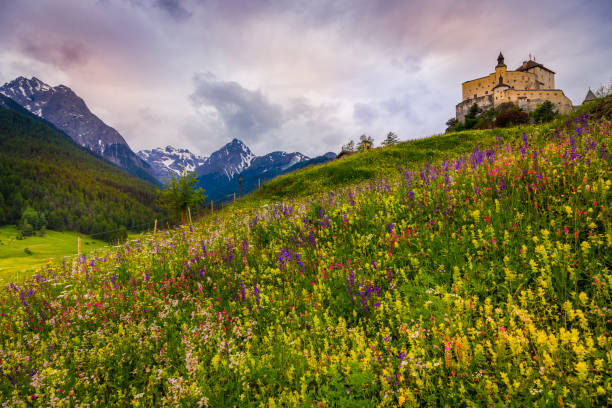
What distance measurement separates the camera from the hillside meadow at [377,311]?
2.54 m

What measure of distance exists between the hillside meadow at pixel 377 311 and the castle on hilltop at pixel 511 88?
12459 centimetres

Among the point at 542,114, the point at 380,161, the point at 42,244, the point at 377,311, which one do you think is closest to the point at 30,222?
the point at 42,244

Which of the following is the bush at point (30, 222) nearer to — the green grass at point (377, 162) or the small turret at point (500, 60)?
the green grass at point (377, 162)

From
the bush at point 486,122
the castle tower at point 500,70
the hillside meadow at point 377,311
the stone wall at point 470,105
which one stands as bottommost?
the hillside meadow at point 377,311

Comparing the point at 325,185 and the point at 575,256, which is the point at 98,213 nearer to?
the point at 325,185

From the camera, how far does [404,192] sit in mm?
7008

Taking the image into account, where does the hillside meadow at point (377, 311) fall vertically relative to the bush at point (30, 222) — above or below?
below

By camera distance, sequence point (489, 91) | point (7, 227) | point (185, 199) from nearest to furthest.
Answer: point (185, 199)
point (489, 91)
point (7, 227)

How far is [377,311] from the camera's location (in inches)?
145

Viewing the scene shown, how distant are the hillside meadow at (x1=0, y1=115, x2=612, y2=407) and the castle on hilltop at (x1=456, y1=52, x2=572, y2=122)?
409ft

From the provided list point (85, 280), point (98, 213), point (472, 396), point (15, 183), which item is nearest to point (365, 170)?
point (85, 280)

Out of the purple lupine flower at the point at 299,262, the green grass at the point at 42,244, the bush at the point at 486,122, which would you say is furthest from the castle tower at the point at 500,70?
the green grass at the point at 42,244

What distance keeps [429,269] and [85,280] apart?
26.8ft

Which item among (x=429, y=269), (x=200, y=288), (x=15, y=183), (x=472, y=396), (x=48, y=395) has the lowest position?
(x=48, y=395)
